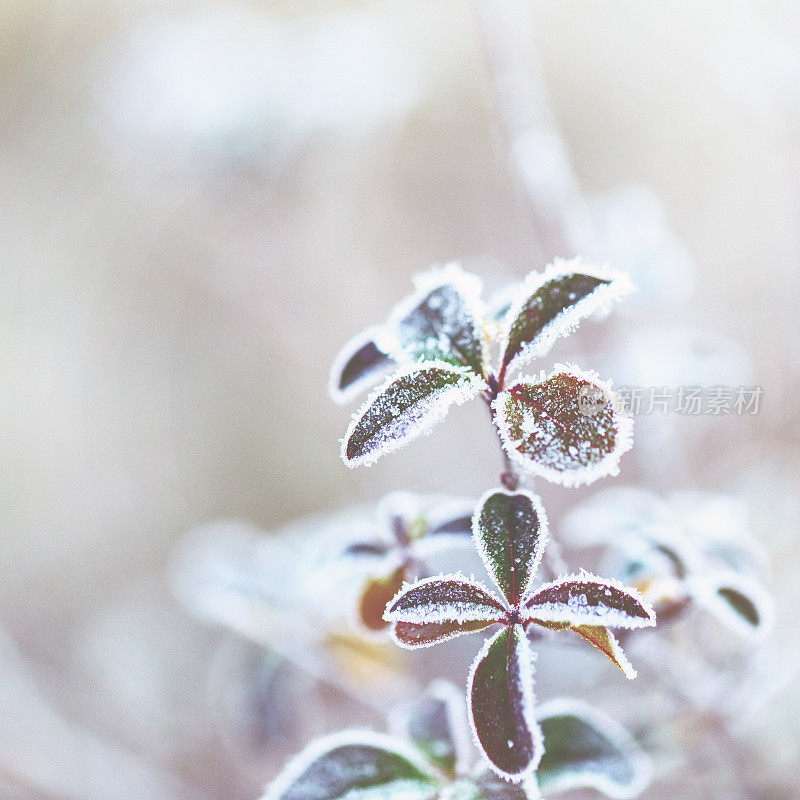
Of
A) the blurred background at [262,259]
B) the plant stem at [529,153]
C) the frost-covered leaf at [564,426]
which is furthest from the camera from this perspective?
the blurred background at [262,259]

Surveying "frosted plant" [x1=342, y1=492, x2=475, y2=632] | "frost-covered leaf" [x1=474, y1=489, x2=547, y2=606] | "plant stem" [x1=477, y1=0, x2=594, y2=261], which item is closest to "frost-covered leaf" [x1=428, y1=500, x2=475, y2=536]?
"frosted plant" [x1=342, y1=492, x2=475, y2=632]

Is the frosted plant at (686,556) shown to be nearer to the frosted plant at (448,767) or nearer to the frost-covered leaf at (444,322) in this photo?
the frosted plant at (448,767)

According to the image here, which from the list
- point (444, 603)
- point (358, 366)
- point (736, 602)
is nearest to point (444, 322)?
point (358, 366)

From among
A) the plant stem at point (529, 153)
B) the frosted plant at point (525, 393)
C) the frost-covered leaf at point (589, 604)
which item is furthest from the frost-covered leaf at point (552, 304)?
the plant stem at point (529, 153)

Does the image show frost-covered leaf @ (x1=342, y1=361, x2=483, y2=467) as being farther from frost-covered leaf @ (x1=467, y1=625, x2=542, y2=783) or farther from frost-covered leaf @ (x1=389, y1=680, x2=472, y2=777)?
frost-covered leaf @ (x1=389, y1=680, x2=472, y2=777)

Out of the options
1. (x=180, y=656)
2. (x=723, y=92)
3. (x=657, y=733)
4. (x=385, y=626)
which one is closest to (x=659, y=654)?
(x=657, y=733)

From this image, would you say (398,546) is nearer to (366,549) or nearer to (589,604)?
(366,549)

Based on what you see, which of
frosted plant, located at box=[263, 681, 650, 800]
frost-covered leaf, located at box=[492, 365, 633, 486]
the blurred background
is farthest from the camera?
the blurred background
